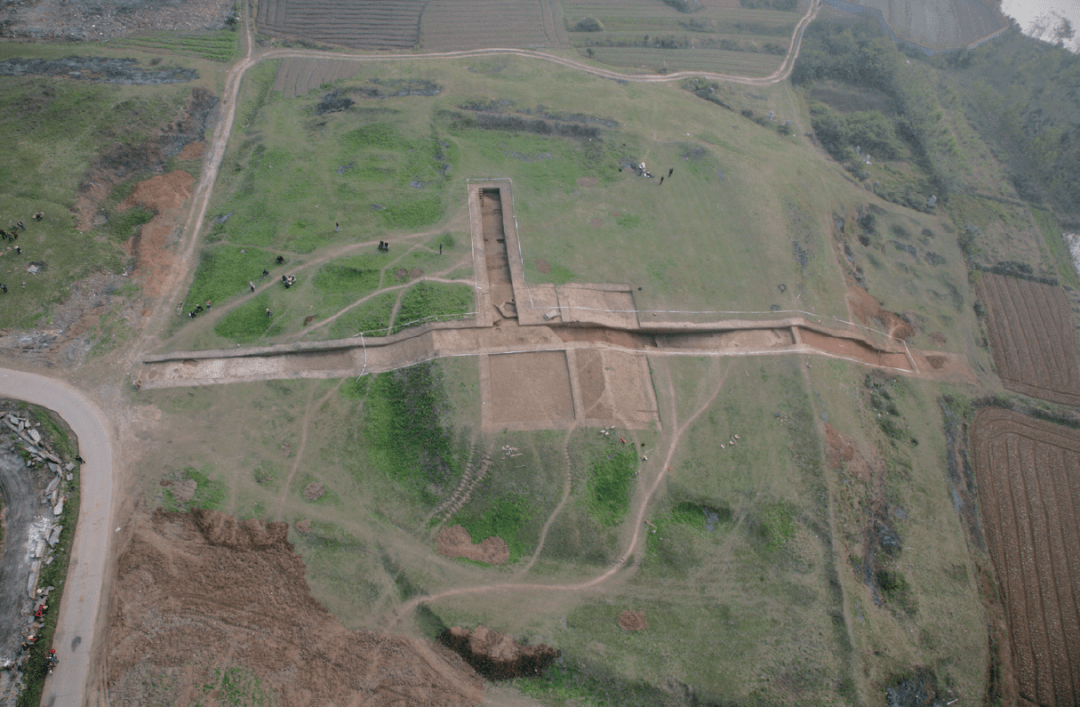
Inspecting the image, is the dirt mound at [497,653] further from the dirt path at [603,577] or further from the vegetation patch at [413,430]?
the vegetation patch at [413,430]

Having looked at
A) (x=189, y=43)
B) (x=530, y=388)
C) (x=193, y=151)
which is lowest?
(x=530, y=388)

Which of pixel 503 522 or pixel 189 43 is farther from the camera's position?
pixel 189 43

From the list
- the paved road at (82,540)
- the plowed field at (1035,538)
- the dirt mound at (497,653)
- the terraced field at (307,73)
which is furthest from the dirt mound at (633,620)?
the terraced field at (307,73)

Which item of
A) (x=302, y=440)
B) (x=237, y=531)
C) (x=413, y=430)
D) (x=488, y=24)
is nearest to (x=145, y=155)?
(x=302, y=440)

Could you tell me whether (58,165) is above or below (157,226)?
above

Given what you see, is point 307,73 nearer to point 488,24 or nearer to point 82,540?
point 488,24

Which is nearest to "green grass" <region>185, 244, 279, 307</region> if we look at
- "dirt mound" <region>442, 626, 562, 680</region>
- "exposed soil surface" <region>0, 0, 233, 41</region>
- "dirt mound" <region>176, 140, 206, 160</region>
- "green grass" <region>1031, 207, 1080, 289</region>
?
"dirt mound" <region>176, 140, 206, 160</region>

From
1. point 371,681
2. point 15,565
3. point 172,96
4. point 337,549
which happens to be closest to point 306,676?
point 371,681

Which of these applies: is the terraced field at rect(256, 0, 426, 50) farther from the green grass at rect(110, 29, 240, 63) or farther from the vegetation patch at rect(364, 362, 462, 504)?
the vegetation patch at rect(364, 362, 462, 504)
